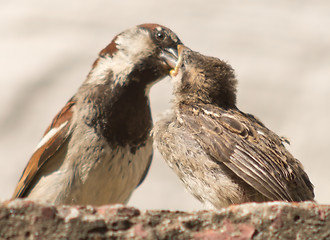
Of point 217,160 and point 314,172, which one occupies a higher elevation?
point 314,172

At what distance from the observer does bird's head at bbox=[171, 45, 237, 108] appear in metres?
2.53

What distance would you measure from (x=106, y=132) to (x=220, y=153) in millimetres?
1116

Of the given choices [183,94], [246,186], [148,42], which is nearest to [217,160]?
[246,186]

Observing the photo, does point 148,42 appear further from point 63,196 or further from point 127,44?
point 63,196

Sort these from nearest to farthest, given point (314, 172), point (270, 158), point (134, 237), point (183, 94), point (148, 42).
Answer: point (134, 237), point (270, 158), point (183, 94), point (148, 42), point (314, 172)

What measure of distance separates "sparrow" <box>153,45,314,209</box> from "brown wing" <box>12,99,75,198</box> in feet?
2.92

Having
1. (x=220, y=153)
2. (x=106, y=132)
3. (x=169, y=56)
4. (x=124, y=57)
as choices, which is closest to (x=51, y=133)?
(x=106, y=132)

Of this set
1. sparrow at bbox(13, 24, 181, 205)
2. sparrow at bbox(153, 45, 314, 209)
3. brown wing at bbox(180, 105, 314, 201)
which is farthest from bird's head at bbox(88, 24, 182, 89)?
brown wing at bbox(180, 105, 314, 201)

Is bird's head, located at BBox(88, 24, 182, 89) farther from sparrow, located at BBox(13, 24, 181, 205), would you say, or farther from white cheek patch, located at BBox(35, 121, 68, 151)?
white cheek patch, located at BBox(35, 121, 68, 151)

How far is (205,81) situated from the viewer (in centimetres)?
254

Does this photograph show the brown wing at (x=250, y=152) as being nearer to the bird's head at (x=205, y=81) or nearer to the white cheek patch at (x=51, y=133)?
the bird's head at (x=205, y=81)

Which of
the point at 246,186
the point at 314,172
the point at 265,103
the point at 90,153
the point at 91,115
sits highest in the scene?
the point at 265,103

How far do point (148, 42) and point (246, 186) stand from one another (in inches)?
55.7

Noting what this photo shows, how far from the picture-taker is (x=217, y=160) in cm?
222
